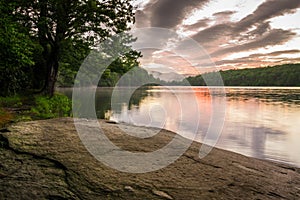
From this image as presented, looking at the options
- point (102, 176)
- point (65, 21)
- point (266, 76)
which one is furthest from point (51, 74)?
point (266, 76)

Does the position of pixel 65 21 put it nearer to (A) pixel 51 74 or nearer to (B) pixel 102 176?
(A) pixel 51 74

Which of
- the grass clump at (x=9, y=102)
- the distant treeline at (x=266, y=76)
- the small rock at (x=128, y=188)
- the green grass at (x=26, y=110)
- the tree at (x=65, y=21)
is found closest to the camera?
the small rock at (x=128, y=188)

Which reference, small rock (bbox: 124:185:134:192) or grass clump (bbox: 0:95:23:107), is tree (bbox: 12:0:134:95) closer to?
grass clump (bbox: 0:95:23:107)

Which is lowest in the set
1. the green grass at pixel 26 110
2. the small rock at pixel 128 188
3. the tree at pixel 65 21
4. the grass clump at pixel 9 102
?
the small rock at pixel 128 188

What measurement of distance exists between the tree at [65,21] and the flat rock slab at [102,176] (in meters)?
14.5

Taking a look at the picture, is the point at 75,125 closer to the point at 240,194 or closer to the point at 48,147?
the point at 48,147

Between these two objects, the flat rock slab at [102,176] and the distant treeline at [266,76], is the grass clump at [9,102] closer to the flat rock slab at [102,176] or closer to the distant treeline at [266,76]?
the flat rock slab at [102,176]

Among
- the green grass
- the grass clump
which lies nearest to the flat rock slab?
the green grass

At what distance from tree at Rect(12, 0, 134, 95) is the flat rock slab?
14.5 meters

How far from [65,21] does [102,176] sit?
685 inches

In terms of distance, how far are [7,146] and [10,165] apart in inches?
36.7

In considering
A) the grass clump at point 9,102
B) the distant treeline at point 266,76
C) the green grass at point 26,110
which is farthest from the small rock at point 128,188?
the distant treeline at point 266,76

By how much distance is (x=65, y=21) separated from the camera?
18.8m

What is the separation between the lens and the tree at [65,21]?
59.5ft
